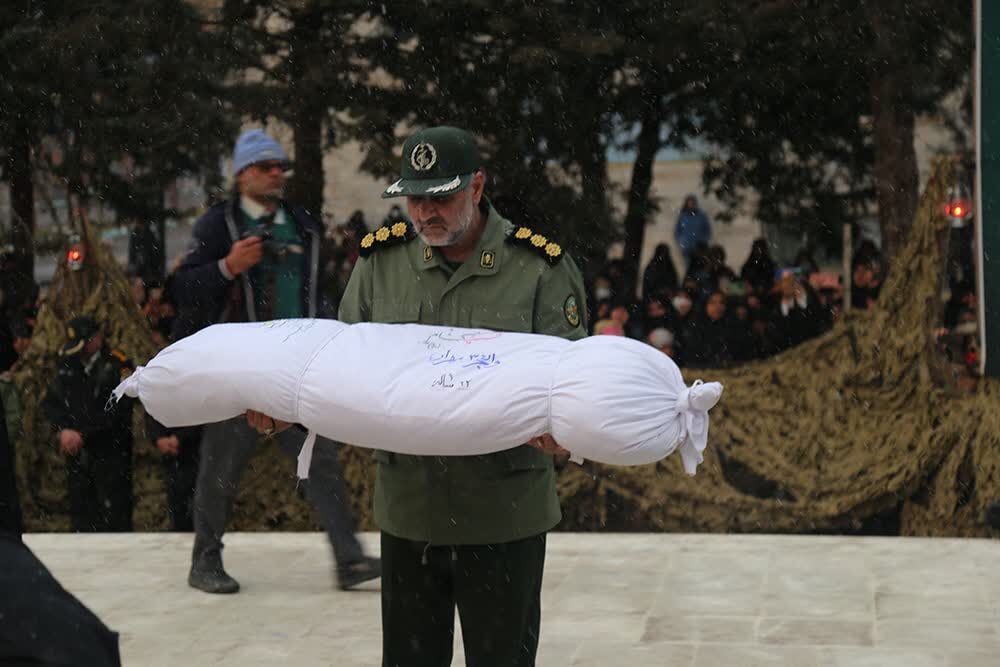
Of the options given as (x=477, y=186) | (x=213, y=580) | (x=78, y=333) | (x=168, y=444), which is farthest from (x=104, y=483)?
(x=477, y=186)

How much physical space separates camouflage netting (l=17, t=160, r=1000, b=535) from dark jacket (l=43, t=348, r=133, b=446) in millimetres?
1007

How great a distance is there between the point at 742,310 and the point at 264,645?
675 centimetres

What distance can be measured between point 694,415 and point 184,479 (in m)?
6.32

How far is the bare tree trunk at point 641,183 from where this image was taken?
626 inches

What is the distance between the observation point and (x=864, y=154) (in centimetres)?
1689

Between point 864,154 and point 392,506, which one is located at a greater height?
point 864,154

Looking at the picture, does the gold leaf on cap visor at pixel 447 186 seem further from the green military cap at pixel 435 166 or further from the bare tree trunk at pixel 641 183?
the bare tree trunk at pixel 641 183

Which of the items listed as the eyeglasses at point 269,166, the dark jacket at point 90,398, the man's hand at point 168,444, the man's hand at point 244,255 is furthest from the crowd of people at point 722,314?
the man's hand at point 244,255

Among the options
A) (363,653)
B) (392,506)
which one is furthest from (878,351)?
(392,506)

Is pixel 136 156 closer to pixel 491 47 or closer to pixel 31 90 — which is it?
pixel 31 90

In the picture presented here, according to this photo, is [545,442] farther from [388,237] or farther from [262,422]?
[262,422]

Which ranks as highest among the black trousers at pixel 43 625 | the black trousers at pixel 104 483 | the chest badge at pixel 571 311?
the chest badge at pixel 571 311

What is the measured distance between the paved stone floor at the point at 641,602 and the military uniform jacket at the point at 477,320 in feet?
6.16

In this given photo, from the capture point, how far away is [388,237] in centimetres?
459
